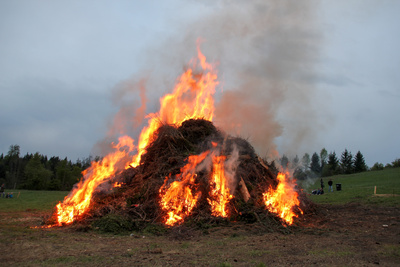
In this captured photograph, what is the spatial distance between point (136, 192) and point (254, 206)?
506 cm

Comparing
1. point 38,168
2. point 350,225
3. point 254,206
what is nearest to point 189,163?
point 254,206

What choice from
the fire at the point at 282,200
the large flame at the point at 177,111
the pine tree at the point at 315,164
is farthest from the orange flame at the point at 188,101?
the pine tree at the point at 315,164

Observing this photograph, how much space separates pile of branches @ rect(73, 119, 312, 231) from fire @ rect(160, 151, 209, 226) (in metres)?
0.24

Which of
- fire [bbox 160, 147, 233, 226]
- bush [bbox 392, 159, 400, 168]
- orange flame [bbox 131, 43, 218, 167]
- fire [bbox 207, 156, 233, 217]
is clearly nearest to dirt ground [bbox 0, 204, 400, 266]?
fire [bbox 207, 156, 233, 217]

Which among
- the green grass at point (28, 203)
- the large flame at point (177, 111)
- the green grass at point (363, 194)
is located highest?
the large flame at point (177, 111)

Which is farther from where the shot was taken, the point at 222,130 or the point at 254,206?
the point at 222,130

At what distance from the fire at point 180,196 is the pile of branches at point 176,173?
244 millimetres

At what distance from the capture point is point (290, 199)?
12.4 metres

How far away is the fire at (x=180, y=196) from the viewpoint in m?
11.1

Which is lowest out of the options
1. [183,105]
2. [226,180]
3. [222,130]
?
[226,180]

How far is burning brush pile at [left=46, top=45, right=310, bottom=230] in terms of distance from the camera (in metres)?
11.2

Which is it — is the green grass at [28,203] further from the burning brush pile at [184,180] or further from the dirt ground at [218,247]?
the dirt ground at [218,247]

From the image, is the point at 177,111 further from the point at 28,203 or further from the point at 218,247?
the point at 28,203

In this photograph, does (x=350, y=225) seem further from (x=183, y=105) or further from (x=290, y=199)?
(x=183, y=105)
